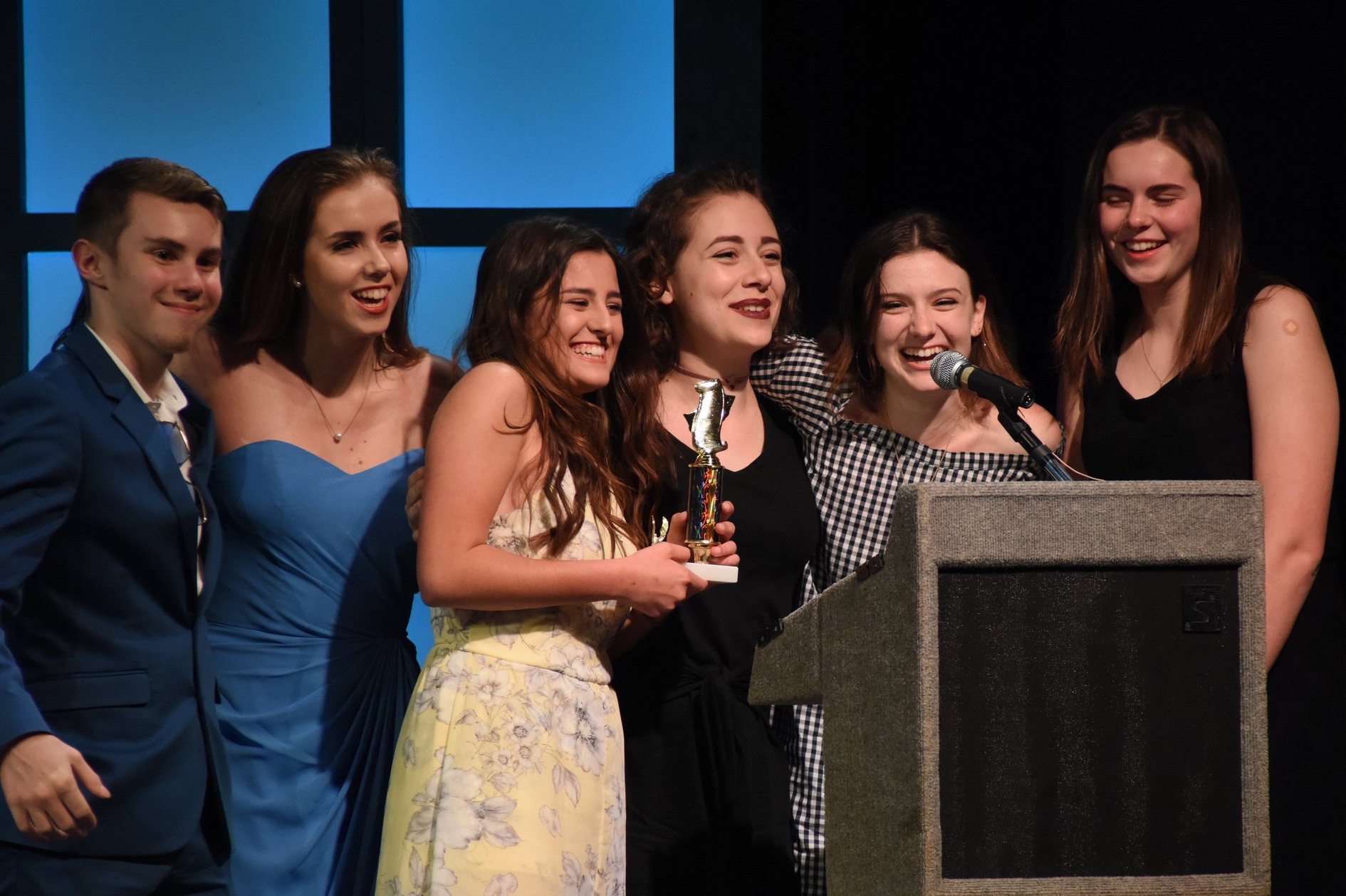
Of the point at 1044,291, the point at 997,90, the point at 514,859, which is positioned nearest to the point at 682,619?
the point at 514,859

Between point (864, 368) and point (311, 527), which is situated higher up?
point (864, 368)

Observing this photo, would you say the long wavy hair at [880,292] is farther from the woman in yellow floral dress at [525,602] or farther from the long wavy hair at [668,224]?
the woman in yellow floral dress at [525,602]

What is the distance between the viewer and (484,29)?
13.9 feet

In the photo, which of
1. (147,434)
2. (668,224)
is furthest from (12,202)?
(147,434)

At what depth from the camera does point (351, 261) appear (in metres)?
2.79

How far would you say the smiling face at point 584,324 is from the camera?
251cm

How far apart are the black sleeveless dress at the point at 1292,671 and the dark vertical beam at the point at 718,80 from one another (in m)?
1.59

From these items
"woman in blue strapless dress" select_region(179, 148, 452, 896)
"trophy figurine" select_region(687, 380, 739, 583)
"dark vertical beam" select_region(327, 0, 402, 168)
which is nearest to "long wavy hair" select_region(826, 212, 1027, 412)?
"trophy figurine" select_region(687, 380, 739, 583)

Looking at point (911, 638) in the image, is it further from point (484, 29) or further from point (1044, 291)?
point (484, 29)

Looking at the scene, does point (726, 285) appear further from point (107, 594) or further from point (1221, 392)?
point (107, 594)

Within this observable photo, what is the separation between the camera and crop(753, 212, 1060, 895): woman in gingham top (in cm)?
276

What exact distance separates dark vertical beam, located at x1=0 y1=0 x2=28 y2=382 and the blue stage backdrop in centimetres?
10

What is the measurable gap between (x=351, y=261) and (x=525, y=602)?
3.04 ft

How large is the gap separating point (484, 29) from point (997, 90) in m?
1.62
